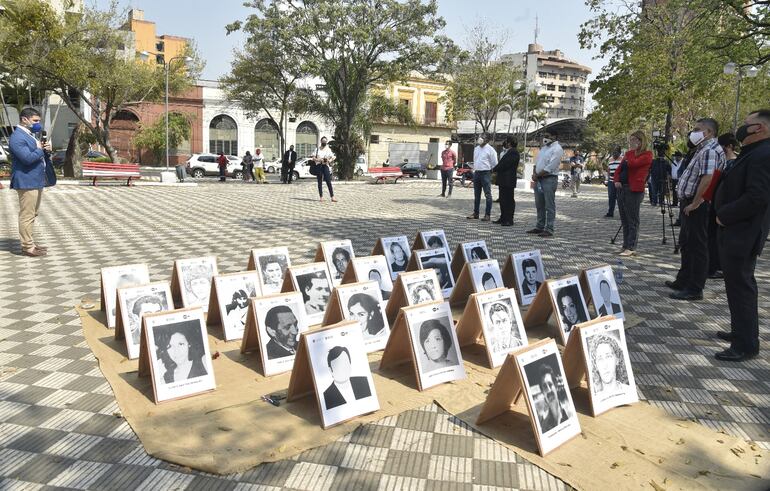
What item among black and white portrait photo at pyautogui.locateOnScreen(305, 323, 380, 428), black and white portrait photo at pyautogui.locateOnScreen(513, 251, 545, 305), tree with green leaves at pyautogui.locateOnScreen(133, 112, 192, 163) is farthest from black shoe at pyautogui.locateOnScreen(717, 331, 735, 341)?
tree with green leaves at pyautogui.locateOnScreen(133, 112, 192, 163)

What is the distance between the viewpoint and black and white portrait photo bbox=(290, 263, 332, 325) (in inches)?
207

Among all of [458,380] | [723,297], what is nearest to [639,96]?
[723,297]

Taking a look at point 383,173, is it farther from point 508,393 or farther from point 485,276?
point 508,393

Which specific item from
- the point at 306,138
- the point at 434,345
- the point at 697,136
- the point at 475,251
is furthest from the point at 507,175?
the point at 306,138

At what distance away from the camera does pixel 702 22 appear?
15555mm

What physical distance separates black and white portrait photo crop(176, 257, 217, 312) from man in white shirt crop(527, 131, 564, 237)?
7286mm

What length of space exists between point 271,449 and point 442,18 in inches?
1143

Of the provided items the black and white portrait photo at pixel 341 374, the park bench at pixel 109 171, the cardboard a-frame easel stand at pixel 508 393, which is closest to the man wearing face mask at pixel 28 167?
the black and white portrait photo at pixel 341 374

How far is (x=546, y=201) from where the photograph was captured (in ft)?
36.8

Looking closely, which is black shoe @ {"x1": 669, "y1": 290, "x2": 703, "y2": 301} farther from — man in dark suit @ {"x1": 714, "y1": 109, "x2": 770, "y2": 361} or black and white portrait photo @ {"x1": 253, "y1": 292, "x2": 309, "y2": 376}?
black and white portrait photo @ {"x1": 253, "y1": 292, "x2": 309, "y2": 376}

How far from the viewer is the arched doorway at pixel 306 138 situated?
5091 cm

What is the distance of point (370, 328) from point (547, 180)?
7.37 m

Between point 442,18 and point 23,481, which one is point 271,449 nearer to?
point 23,481

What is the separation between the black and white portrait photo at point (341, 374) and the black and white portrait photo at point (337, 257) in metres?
2.34
